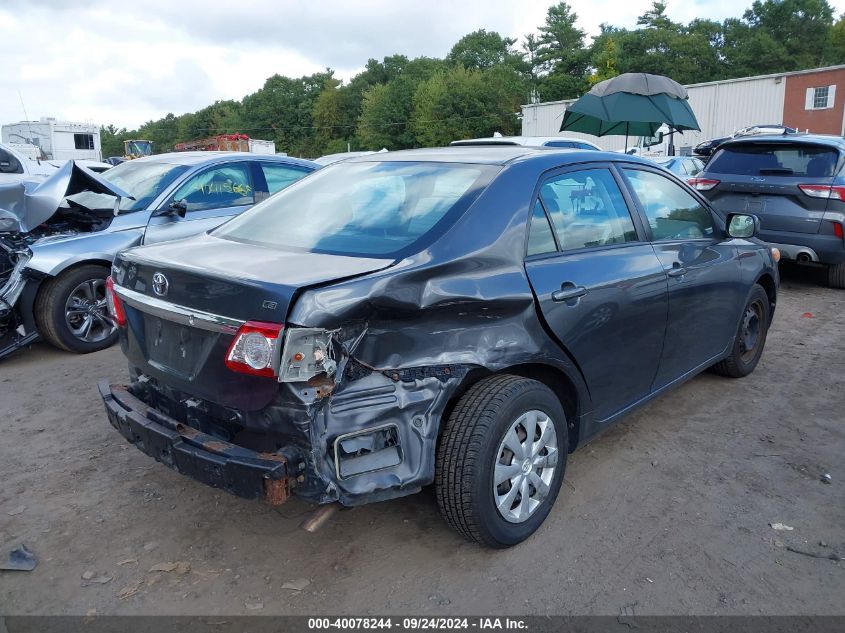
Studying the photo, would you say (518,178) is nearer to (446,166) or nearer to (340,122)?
(446,166)

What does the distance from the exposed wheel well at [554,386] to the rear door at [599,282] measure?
0.12m

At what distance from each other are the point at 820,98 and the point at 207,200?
117 feet

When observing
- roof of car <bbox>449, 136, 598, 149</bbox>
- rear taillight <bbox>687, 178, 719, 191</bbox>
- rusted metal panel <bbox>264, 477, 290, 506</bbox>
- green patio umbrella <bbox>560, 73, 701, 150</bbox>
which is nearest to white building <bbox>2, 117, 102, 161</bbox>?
green patio umbrella <bbox>560, 73, 701, 150</bbox>

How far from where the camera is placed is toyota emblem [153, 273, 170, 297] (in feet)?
9.02

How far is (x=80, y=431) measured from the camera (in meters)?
4.20

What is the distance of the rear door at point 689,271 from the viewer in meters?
3.72

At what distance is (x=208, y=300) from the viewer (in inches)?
100

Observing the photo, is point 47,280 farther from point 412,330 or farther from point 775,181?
point 775,181

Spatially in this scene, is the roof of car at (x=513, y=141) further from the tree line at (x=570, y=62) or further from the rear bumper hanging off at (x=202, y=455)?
the tree line at (x=570, y=62)

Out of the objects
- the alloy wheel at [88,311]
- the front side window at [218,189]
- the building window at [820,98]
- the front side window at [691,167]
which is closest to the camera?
the alloy wheel at [88,311]

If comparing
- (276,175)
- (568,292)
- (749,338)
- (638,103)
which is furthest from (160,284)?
(638,103)

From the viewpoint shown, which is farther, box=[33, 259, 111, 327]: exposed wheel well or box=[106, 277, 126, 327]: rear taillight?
box=[33, 259, 111, 327]: exposed wheel well

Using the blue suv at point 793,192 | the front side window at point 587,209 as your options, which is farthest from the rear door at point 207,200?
the blue suv at point 793,192

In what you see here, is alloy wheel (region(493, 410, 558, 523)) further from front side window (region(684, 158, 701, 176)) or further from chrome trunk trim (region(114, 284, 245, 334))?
front side window (region(684, 158, 701, 176))
